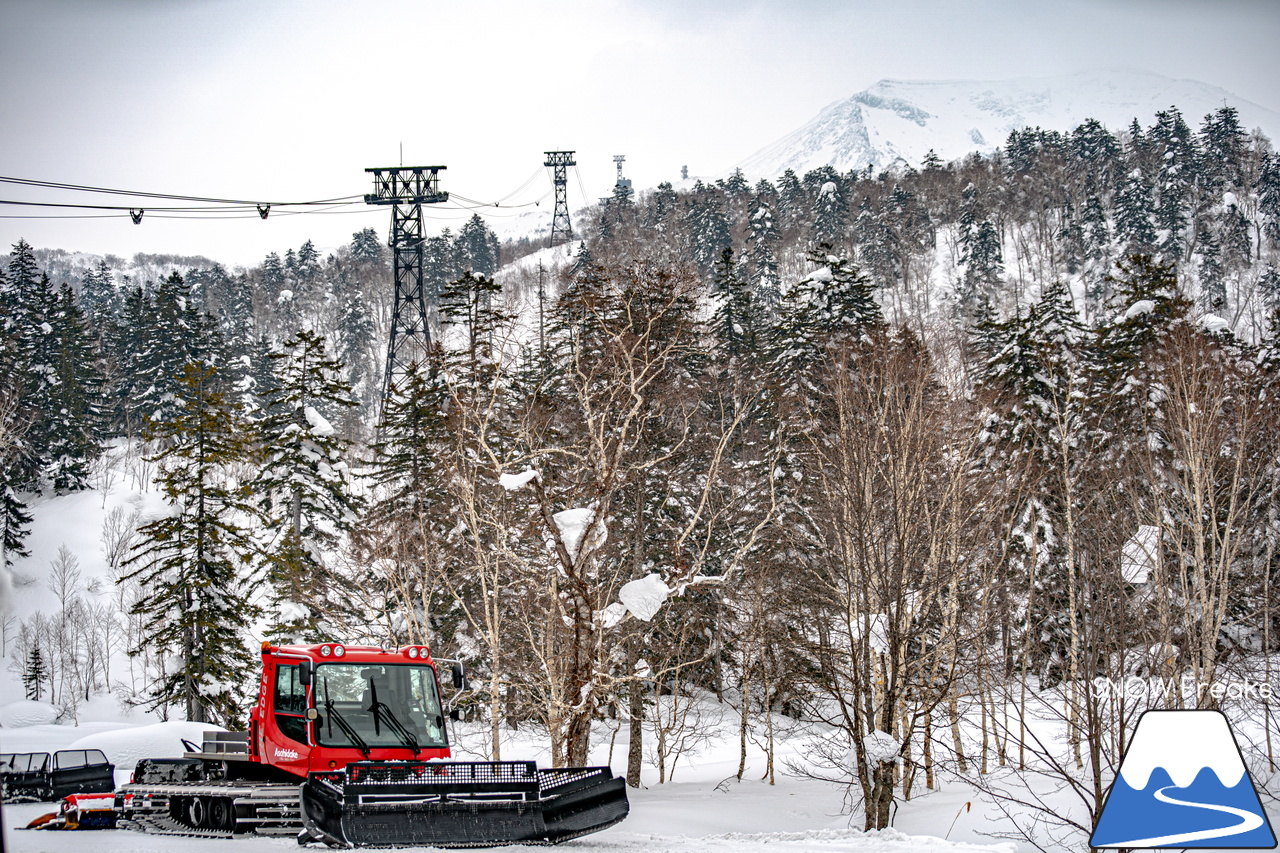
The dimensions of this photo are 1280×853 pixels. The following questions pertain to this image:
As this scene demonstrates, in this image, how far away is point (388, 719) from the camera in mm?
10875

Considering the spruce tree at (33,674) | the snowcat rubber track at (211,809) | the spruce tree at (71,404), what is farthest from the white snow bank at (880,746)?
the spruce tree at (71,404)

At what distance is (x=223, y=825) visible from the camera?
10.5 m

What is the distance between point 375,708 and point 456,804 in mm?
2485

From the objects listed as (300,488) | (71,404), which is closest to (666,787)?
(300,488)

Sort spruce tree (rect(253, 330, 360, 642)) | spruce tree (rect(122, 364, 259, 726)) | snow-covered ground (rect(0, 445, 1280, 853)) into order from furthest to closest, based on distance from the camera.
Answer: spruce tree (rect(253, 330, 360, 642))
spruce tree (rect(122, 364, 259, 726))
snow-covered ground (rect(0, 445, 1280, 853))

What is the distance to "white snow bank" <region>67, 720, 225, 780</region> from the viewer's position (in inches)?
866

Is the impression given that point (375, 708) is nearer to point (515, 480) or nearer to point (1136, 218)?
point (515, 480)

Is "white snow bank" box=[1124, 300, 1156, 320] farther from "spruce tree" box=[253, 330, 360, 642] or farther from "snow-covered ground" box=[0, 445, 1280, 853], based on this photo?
"spruce tree" box=[253, 330, 360, 642]

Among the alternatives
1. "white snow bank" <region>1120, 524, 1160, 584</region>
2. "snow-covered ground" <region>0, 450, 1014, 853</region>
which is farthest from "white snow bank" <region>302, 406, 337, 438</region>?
"white snow bank" <region>1120, 524, 1160, 584</region>

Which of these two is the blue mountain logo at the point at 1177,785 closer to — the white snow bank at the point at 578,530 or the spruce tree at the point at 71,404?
the white snow bank at the point at 578,530

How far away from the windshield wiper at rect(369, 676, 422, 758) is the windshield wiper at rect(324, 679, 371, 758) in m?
0.21

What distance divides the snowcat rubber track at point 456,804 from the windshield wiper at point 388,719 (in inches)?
47.8

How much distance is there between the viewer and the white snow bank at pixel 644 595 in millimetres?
10602

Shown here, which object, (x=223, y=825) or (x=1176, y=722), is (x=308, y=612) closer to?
(x=223, y=825)
